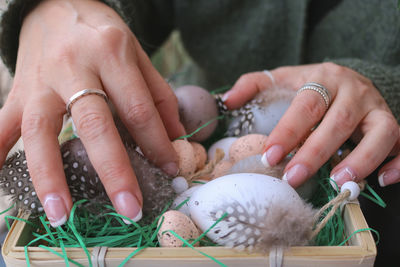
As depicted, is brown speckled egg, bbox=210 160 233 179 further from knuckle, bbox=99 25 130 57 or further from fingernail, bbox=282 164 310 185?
knuckle, bbox=99 25 130 57

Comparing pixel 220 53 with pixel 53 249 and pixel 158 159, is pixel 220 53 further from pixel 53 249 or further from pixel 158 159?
pixel 53 249

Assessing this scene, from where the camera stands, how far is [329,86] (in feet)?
2.07

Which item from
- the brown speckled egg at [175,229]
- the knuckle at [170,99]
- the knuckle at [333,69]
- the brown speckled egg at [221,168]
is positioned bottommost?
the brown speckled egg at [221,168]

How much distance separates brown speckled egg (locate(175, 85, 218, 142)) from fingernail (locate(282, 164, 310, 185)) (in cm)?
20

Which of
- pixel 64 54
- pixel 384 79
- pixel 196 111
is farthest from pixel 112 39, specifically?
pixel 384 79

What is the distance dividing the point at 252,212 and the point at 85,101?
0.27 meters

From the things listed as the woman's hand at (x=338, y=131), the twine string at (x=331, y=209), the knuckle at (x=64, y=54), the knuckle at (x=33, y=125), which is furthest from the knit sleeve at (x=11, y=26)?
the twine string at (x=331, y=209)

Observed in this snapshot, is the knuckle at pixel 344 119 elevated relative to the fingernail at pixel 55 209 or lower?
elevated

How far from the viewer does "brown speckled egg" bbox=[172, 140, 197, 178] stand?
567mm

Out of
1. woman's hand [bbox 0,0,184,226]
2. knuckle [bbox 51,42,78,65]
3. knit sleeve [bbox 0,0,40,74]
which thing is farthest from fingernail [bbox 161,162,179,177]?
knit sleeve [bbox 0,0,40,74]

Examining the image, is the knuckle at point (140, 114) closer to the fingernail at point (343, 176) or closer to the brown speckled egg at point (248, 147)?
the brown speckled egg at point (248, 147)

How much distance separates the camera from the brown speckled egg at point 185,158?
1.86 ft

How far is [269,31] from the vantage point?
3.56 ft

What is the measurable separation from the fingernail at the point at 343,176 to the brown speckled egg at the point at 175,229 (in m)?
0.21
